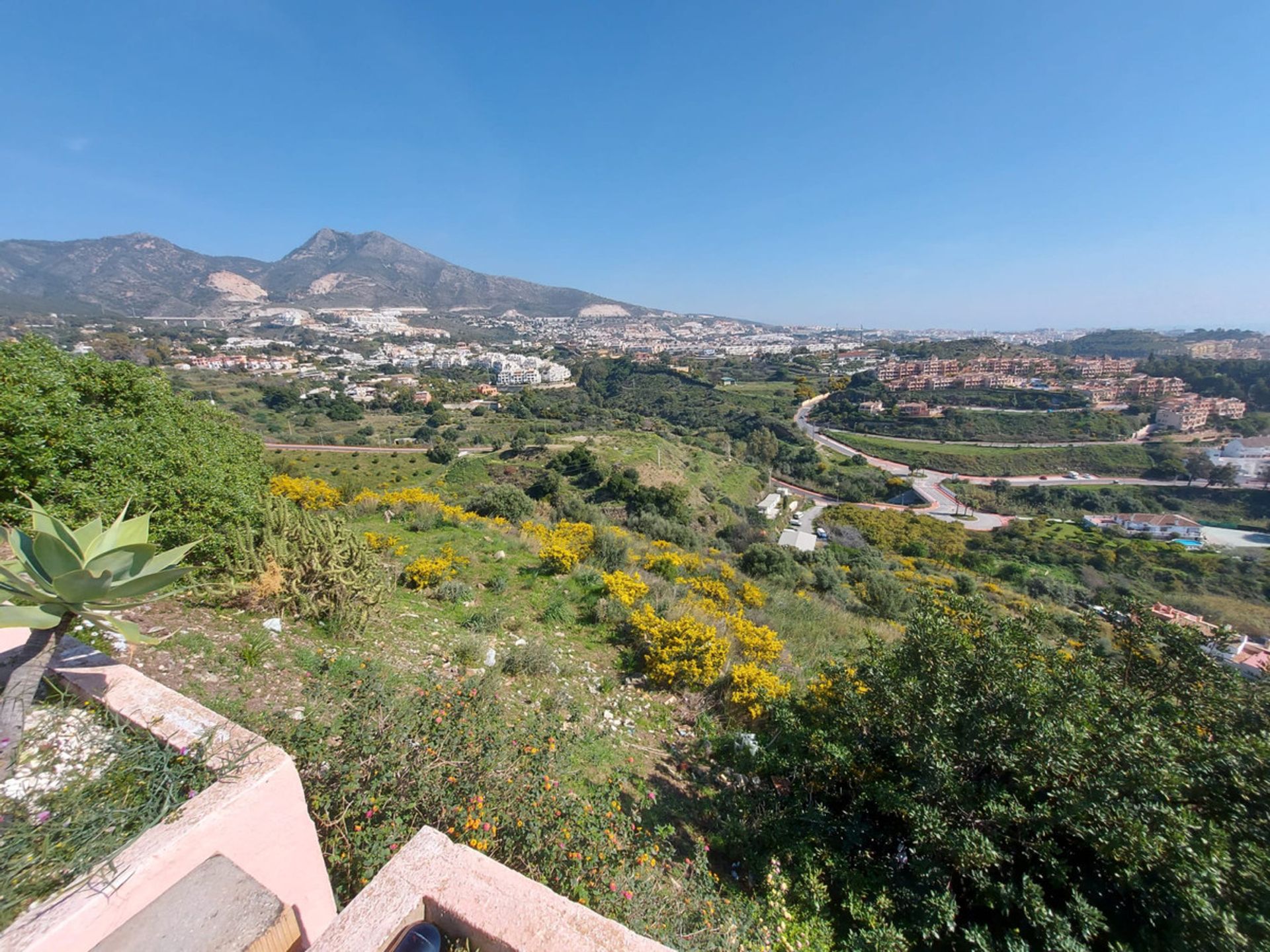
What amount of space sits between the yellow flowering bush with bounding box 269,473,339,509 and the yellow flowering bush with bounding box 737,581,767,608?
28.3ft

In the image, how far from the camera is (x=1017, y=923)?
2891 mm

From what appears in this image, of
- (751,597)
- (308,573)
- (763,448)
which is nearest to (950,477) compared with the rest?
(763,448)

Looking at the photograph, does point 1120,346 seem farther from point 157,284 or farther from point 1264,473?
point 157,284

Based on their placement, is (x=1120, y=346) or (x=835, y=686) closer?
(x=835, y=686)

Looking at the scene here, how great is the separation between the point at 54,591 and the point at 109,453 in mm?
3571

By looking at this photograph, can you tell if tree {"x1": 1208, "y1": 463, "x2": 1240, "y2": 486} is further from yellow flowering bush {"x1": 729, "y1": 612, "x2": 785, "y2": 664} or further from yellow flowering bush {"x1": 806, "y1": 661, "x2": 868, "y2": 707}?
yellow flowering bush {"x1": 806, "y1": 661, "x2": 868, "y2": 707}

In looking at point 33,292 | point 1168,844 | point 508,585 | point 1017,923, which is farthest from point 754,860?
point 33,292

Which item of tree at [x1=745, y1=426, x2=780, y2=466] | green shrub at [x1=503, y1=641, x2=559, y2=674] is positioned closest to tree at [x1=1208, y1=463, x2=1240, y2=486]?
tree at [x1=745, y1=426, x2=780, y2=466]

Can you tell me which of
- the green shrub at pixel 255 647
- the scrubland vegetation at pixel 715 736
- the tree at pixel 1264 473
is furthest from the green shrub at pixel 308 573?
the tree at pixel 1264 473

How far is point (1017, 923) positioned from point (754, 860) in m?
1.61

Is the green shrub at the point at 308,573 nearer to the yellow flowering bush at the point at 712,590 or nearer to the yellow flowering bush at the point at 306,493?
the yellow flowering bush at the point at 306,493

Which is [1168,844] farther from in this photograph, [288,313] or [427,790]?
[288,313]

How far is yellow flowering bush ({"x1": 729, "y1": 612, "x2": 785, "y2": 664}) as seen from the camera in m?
6.63

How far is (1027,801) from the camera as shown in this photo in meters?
3.02
